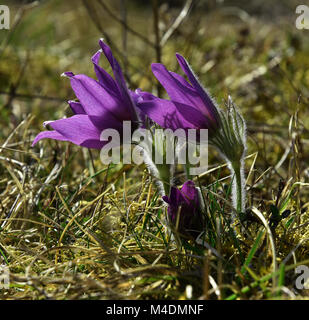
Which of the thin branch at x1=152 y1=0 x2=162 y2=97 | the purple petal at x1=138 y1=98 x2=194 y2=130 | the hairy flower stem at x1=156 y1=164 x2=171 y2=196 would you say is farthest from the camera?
the thin branch at x1=152 y1=0 x2=162 y2=97

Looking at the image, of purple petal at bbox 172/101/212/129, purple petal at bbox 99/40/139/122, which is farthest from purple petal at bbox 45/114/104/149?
purple petal at bbox 172/101/212/129

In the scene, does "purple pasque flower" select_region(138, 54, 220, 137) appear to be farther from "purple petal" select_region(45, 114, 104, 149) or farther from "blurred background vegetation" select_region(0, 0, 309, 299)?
"blurred background vegetation" select_region(0, 0, 309, 299)

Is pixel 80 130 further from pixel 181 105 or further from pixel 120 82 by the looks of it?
pixel 181 105

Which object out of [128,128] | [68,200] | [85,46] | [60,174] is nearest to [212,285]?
[128,128]

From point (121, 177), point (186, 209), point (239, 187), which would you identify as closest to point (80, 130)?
point (186, 209)

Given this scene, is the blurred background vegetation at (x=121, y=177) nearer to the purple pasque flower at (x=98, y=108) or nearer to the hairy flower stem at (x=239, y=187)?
the hairy flower stem at (x=239, y=187)
